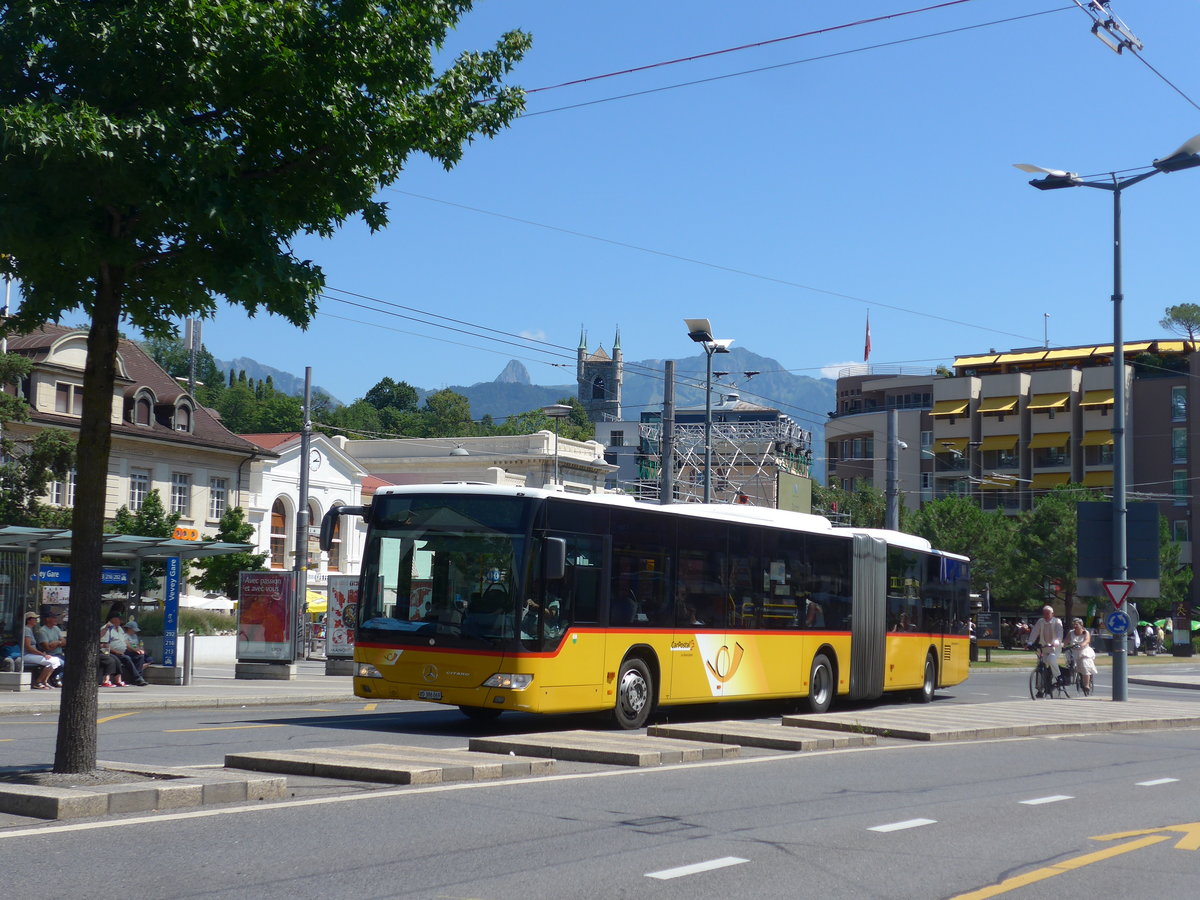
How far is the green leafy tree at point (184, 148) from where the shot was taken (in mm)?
9219

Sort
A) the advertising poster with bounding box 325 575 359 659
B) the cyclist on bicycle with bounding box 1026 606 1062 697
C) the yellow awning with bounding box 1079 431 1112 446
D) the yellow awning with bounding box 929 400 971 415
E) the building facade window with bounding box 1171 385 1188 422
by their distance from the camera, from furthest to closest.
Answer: the yellow awning with bounding box 929 400 971 415 < the yellow awning with bounding box 1079 431 1112 446 < the building facade window with bounding box 1171 385 1188 422 < the advertising poster with bounding box 325 575 359 659 < the cyclist on bicycle with bounding box 1026 606 1062 697

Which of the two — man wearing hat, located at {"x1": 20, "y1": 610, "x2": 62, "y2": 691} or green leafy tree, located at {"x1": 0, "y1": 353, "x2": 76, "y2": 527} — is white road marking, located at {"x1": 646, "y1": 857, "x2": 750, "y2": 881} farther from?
green leafy tree, located at {"x1": 0, "y1": 353, "x2": 76, "y2": 527}

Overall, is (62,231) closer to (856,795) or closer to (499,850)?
(499,850)

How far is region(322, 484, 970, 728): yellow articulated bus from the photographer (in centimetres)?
1656

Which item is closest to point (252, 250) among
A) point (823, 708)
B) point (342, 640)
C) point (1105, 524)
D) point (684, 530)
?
point (684, 530)

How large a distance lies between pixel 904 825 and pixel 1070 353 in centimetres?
9753

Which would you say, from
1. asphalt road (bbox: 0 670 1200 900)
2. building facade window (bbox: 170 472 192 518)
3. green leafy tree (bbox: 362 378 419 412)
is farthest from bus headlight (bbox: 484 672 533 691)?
green leafy tree (bbox: 362 378 419 412)

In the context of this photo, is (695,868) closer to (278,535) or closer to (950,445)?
(278,535)

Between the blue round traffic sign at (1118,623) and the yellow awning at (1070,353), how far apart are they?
77.1 meters

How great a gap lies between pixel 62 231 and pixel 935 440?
98082 millimetres

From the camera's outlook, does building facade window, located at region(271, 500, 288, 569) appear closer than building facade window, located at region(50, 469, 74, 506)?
No

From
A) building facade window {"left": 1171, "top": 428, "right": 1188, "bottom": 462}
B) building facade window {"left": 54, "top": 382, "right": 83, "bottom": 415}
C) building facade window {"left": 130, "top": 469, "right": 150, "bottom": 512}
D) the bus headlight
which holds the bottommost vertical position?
the bus headlight

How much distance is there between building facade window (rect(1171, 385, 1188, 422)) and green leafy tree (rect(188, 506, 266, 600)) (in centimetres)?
6039

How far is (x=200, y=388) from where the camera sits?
451ft
